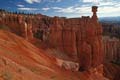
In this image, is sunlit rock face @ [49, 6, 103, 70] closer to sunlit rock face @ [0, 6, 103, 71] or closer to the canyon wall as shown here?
sunlit rock face @ [0, 6, 103, 71]

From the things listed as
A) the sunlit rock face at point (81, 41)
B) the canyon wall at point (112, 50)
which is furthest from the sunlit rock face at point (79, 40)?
the canyon wall at point (112, 50)

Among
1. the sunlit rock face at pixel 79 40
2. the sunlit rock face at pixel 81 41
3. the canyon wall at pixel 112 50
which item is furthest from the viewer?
the canyon wall at pixel 112 50

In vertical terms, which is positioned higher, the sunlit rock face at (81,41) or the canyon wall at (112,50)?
the sunlit rock face at (81,41)

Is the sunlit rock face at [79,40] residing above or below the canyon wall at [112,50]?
above

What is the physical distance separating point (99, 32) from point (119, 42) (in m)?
68.0

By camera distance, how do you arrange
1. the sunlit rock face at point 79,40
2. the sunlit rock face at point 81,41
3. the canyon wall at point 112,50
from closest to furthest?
1. the sunlit rock face at point 79,40
2. the sunlit rock face at point 81,41
3. the canyon wall at point 112,50

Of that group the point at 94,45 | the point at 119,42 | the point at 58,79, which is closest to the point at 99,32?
the point at 94,45

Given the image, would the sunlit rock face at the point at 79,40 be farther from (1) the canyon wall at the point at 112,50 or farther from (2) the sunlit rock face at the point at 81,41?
(1) the canyon wall at the point at 112,50

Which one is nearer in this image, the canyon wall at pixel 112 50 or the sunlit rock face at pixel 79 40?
the sunlit rock face at pixel 79 40

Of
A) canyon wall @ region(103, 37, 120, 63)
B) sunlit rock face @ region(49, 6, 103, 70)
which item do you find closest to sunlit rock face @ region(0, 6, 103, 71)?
sunlit rock face @ region(49, 6, 103, 70)

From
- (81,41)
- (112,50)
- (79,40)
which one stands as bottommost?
(112,50)

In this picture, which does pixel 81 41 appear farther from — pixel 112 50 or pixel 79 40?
pixel 112 50

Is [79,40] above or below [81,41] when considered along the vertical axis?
above

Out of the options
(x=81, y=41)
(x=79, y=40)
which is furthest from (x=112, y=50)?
(x=81, y=41)
